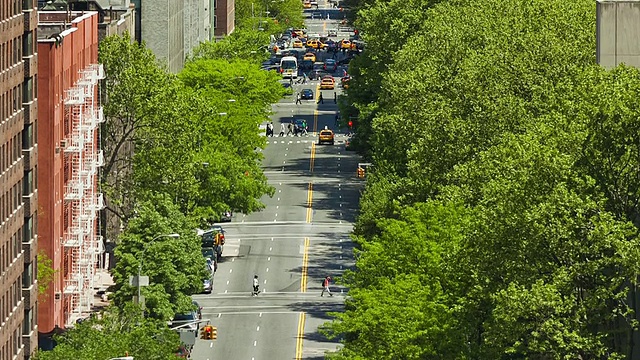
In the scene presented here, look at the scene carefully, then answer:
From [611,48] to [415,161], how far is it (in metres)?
19.5

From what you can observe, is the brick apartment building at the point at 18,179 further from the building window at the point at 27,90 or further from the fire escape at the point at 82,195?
the fire escape at the point at 82,195

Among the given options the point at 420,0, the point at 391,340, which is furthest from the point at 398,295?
the point at 420,0

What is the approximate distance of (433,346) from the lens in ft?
284

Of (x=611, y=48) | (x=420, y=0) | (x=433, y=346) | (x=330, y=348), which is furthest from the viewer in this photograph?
(x=420, y=0)

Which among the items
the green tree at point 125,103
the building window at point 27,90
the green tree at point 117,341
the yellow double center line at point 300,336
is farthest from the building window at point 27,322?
the green tree at point 125,103

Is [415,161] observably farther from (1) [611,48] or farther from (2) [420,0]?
(2) [420,0]

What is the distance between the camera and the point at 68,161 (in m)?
130

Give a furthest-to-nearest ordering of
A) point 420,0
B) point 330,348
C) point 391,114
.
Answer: point 420,0, point 391,114, point 330,348

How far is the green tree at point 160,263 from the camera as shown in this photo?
116m

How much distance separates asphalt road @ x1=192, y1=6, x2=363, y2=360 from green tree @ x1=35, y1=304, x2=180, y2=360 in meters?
Answer: 20.6

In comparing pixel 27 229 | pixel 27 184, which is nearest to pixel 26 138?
pixel 27 184

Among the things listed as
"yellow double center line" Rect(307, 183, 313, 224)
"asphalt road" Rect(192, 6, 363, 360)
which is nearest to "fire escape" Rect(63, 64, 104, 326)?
"asphalt road" Rect(192, 6, 363, 360)

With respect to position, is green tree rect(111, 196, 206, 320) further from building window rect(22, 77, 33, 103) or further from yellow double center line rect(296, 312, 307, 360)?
building window rect(22, 77, 33, 103)

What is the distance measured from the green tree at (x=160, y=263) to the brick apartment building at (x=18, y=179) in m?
9.46
